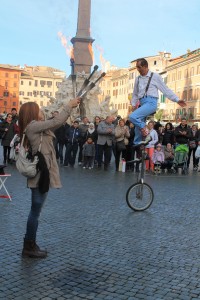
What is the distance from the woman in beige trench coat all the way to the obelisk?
99.5 feet

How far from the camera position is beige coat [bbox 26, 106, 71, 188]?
496 centimetres

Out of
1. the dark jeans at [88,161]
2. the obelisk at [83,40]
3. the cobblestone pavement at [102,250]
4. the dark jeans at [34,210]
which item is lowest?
the cobblestone pavement at [102,250]

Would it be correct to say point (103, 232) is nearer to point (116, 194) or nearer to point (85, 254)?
point (85, 254)

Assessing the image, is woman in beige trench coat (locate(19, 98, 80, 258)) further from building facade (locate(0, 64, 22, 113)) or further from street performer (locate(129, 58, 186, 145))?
building facade (locate(0, 64, 22, 113))

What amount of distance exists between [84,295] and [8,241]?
187cm

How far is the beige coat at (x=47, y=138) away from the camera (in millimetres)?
4965

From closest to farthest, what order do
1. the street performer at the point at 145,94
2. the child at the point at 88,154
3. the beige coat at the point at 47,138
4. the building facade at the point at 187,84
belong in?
the beige coat at the point at 47,138
the street performer at the point at 145,94
the child at the point at 88,154
the building facade at the point at 187,84

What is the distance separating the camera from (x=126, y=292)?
407 centimetres

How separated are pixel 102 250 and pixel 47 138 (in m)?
1.37

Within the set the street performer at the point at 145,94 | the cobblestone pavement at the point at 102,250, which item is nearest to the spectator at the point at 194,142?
the cobblestone pavement at the point at 102,250

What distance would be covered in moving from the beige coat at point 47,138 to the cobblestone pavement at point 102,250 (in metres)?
0.80

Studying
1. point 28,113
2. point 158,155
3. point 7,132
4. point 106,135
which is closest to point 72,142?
point 106,135

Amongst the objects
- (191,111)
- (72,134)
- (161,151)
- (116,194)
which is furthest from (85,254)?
(191,111)

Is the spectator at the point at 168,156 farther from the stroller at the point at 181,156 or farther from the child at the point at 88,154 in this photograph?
the child at the point at 88,154
